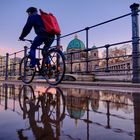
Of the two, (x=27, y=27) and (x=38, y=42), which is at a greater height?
(x=27, y=27)

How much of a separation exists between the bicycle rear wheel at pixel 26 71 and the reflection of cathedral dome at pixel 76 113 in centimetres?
384

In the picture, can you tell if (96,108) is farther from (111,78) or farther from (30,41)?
(111,78)

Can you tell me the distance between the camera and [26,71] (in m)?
6.77

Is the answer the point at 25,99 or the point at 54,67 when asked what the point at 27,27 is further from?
the point at 25,99

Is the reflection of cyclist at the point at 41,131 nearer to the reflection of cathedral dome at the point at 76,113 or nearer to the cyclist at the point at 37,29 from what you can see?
the reflection of cathedral dome at the point at 76,113

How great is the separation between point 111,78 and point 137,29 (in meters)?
3.78

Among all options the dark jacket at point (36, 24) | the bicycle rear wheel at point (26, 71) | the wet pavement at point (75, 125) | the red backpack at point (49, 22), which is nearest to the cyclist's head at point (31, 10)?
the dark jacket at point (36, 24)

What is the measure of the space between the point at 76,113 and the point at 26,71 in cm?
476

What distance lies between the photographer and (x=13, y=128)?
1.62 metres

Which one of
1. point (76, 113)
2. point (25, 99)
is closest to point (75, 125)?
point (76, 113)

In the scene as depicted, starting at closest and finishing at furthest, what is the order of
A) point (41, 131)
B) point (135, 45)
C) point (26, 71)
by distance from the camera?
1. point (41, 131)
2. point (135, 45)
3. point (26, 71)

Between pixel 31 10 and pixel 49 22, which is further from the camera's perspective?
pixel 31 10

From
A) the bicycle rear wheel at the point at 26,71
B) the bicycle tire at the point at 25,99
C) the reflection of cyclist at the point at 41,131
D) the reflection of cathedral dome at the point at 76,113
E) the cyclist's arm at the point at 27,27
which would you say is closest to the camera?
the reflection of cyclist at the point at 41,131

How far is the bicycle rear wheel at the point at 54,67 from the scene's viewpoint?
5312mm
